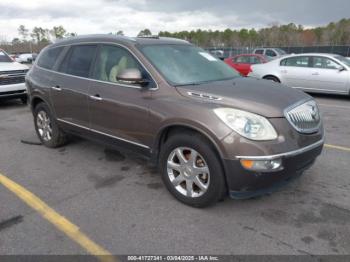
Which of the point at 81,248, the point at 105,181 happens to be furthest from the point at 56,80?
the point at 81,248

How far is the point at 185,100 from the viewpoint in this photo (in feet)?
10.6

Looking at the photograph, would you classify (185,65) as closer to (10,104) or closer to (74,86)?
(74,86)

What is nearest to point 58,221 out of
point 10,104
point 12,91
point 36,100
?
point 36,100

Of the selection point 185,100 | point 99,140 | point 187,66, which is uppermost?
point 187,66

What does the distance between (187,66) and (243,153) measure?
152 centimetres

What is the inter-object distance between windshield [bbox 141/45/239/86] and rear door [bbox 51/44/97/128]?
1026 millimetres

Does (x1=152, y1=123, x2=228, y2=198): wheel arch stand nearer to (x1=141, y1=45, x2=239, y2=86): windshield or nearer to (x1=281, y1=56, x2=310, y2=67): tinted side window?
(x1=141, y1=45, x2=239, y2=86): windshield

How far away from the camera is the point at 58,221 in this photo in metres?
3.19

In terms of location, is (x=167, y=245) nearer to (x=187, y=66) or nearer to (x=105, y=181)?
(x=105, y=181)

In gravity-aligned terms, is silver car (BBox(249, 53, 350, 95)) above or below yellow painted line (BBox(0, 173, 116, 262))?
above

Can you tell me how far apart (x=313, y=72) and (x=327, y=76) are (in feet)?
1.55

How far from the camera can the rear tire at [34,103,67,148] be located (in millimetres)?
5216

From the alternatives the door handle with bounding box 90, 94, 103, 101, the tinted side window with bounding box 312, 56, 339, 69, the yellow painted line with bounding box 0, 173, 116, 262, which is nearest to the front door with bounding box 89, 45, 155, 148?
the door handle with bounding box 90, 94, 103, 101

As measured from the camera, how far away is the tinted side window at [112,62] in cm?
384
